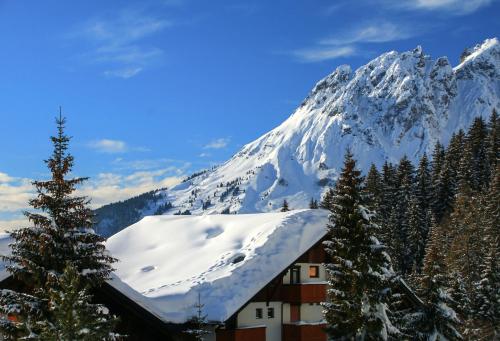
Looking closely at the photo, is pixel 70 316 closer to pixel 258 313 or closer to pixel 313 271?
pixel 258 313

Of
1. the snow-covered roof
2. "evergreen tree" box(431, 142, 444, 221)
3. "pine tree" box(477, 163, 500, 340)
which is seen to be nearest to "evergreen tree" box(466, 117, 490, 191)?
"evergreen tree" box(431, 142, 444, 221)

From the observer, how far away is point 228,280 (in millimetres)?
29141

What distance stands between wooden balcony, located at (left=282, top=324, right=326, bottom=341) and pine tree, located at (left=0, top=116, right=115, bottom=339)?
14.7 metres

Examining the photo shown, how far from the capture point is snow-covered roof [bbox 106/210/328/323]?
2770 cm

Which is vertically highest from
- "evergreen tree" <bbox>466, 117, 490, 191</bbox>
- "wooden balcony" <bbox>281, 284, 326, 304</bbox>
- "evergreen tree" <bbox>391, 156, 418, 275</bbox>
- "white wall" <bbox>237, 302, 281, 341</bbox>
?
"evergreen tree" <bbox>466, 117, 490, 191</bbox>

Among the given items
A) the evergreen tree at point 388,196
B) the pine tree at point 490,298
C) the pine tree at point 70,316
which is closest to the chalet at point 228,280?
the pine tree at point 70,316

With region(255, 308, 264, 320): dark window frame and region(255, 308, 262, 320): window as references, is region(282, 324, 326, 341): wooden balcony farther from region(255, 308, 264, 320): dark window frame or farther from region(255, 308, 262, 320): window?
region(255, 308, 262, 320): window

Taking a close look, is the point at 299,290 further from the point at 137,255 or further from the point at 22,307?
the point at 22,307

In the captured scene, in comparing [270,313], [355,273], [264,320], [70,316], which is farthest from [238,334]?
[70,316]

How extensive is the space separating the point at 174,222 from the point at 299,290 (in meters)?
12.6

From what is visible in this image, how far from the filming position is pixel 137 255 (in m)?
38.1

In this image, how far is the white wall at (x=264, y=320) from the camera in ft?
98.6

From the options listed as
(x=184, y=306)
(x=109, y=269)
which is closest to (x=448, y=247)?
(x=184, y=306)

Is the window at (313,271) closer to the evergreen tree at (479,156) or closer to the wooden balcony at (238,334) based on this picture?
the wooden balcony at (238,334)
